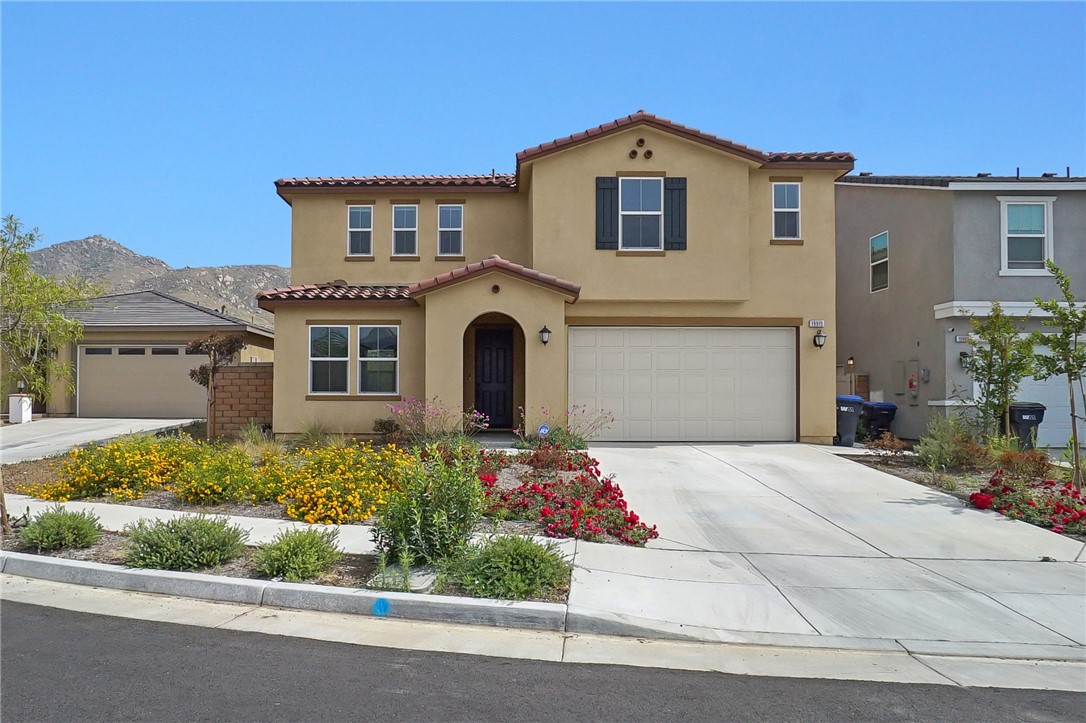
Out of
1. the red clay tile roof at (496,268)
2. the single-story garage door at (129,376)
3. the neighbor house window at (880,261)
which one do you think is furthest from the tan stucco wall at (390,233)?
the neighbor house window at (880,261)

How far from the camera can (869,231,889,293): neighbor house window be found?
20.9 meters

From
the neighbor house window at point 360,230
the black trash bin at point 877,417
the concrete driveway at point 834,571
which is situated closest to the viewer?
the concrete driveway at point 834,571

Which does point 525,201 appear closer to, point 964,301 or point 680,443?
point 680,443

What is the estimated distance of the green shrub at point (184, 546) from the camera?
756cm

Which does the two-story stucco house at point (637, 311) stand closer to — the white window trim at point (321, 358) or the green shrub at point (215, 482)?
the white window trim at point (321, 358)

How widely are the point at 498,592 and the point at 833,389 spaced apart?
1277cm

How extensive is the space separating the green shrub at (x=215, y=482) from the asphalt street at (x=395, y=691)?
4.79 metres

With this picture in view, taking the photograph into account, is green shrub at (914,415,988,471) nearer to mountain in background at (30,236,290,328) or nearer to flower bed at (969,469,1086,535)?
flower bed at (969,469,1086,535)

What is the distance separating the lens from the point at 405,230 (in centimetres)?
1861

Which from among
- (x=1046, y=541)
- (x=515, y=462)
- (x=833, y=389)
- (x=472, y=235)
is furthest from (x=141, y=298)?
(x=1046, y=541)

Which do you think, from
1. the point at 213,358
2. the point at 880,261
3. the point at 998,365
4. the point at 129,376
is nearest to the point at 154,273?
the point at 129,376

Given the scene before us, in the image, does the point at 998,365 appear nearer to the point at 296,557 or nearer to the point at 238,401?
the point at 296,557

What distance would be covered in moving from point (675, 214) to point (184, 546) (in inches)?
481

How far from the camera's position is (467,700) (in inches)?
189
